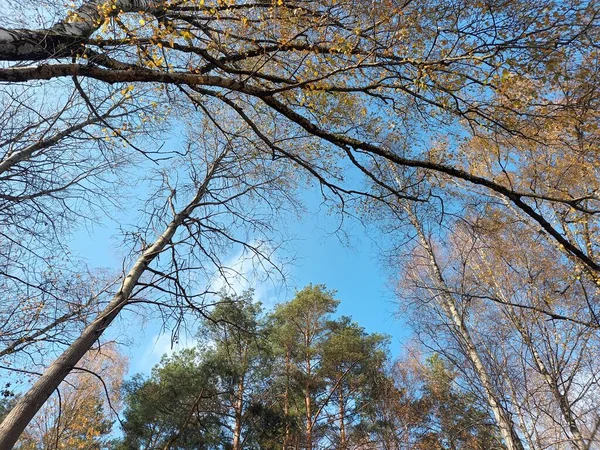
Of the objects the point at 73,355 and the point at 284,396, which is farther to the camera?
the point at 284,396

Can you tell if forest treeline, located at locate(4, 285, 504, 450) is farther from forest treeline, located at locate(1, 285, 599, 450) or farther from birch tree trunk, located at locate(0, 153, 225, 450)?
birch tree trunk, located at locate(0, 153, 225, 450)

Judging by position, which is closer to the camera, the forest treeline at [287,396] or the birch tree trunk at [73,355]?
the birch tree trunk at [73,355]

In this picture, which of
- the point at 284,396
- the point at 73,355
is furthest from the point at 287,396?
the point at 73,355

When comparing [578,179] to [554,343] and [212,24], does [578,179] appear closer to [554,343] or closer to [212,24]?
[554,343]

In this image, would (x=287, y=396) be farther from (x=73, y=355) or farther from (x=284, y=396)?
(x=73, y=355)

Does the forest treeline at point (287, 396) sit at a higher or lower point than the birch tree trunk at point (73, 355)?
higher

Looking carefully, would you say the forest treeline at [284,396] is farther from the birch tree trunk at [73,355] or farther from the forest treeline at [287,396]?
Answer: the birch tree trunk at [73,355]

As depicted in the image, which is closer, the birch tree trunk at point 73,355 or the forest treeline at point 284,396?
the birch tree trunk at point 73,355

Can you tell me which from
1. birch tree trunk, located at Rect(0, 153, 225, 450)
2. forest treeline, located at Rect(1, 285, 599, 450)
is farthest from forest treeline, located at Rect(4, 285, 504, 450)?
birch tree trunk, located at Rect(0, 153, 225, 450)

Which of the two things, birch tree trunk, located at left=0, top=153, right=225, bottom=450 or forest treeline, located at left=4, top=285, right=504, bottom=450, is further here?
forest treeline, located at left=4, top=285, right=504, bottom=450

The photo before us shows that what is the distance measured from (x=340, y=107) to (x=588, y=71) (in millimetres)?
2217

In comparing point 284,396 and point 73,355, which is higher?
point 284,396

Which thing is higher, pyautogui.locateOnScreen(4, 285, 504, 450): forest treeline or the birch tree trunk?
pyautogui.locateOnScreen(4, 285, 504, 450): forest treeline

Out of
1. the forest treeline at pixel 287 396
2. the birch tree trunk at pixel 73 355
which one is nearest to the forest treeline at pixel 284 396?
the forest treeline at pixel 287 396
